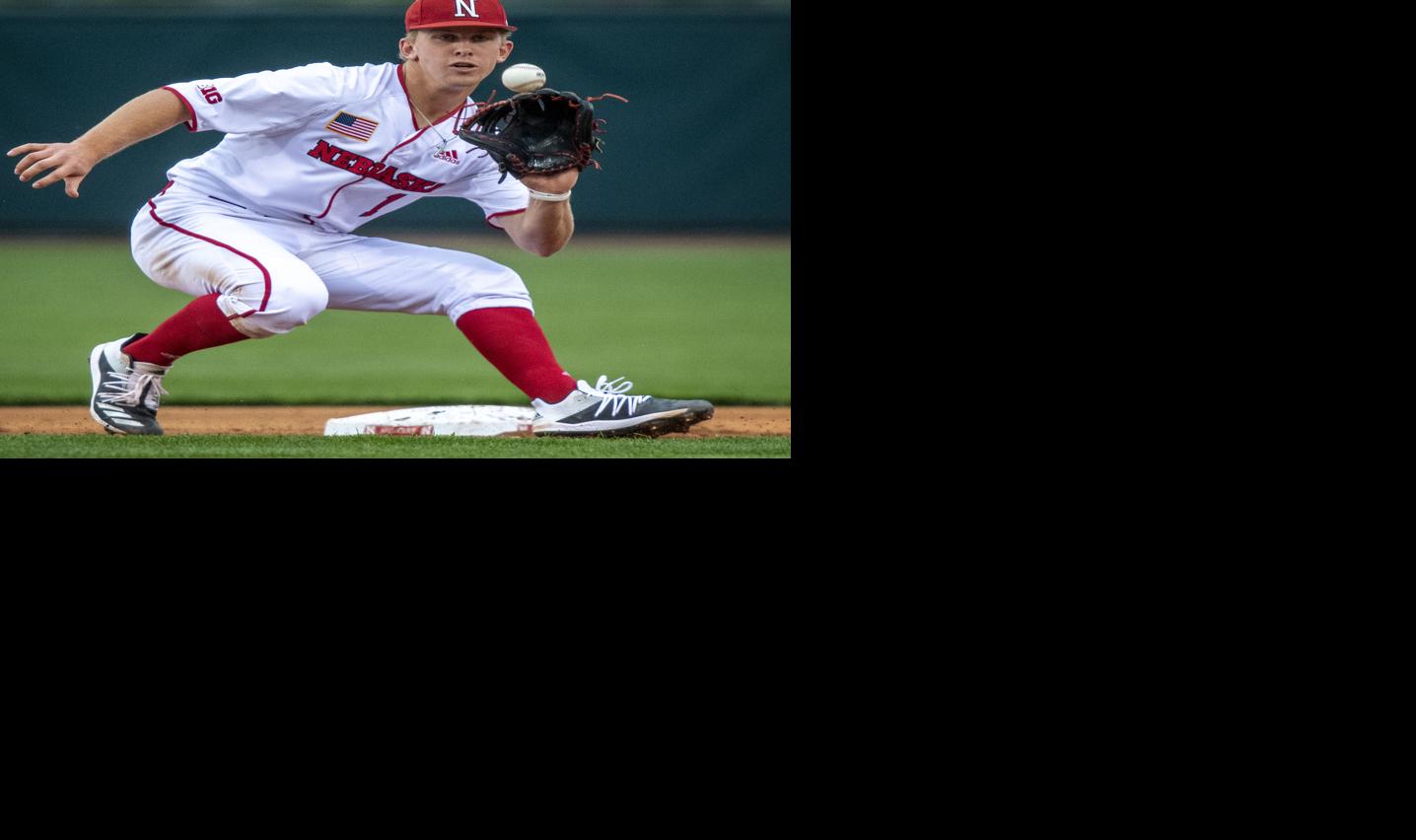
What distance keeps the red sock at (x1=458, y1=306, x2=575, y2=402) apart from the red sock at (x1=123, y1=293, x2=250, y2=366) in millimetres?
544

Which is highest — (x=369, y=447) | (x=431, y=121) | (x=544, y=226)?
(x=431, y=121)

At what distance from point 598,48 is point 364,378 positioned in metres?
2.01

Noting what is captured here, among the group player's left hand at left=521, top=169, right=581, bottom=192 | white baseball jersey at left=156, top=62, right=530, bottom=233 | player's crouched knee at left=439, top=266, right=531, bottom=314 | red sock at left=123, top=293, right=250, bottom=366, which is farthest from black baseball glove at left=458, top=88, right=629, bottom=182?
red sock at left=123, top=293, right=250, bottom=366

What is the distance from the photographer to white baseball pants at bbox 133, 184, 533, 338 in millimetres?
3031

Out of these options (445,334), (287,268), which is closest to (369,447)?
(287,268)

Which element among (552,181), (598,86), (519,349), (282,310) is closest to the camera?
(552,181)

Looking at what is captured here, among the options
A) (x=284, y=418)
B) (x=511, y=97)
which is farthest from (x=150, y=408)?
(x=511, y=97)

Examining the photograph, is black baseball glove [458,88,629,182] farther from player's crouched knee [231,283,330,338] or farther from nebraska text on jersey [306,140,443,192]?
player's crouched knee [231,283,330,338]

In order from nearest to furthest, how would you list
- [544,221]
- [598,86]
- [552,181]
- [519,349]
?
[552,181] → [544,221] → [519,349] → [598,86]

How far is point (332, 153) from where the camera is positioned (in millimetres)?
3141

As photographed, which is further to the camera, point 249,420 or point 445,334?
point 445,334

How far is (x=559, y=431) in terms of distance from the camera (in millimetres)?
3197

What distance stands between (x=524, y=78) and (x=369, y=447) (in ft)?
2.82

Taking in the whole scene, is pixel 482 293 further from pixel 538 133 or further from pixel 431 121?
pixel 538 133
